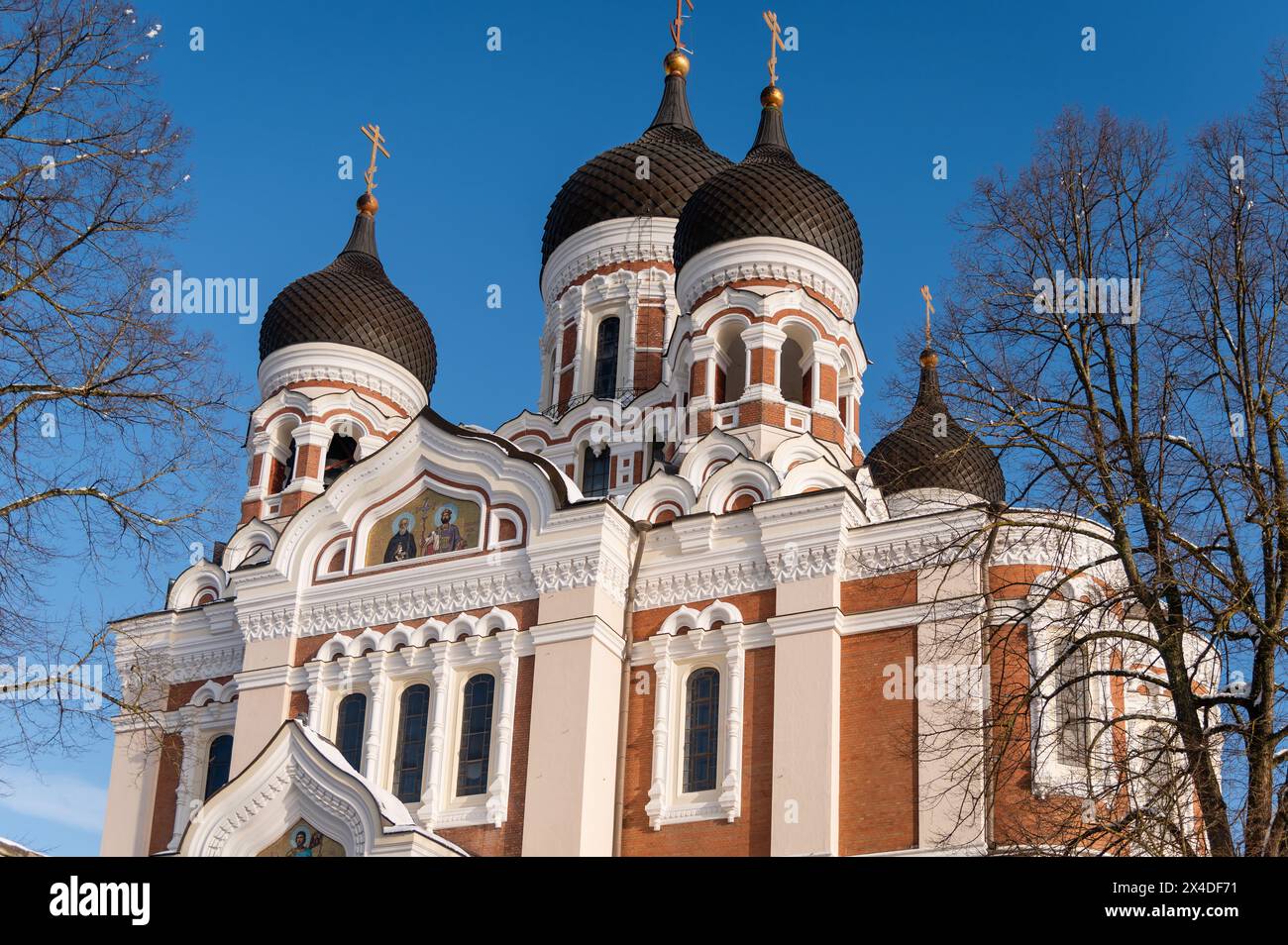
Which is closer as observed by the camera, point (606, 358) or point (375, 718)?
point (375, 718)

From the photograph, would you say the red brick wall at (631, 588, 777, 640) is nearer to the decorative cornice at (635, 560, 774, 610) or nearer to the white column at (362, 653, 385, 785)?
the decorative cornice at (635, 560, 774, 610)

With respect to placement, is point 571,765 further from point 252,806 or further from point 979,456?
point 979,456

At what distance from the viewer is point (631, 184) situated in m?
23.6

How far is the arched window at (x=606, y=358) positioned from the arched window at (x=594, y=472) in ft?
4.52

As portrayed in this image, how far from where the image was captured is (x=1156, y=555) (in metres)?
9.44

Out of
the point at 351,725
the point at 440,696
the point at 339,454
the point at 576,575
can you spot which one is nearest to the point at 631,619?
the point at 576,575

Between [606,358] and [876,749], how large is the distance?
8.80 m

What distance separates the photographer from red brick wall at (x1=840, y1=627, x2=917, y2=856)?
50.5 ft

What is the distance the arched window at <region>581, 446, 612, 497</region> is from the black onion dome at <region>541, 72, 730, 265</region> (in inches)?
160

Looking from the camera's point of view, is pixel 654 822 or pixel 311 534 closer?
pixel 654 822

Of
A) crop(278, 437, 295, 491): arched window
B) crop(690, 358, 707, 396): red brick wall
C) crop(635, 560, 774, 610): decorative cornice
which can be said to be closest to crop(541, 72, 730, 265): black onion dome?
crop(690, 358, 707, 396): red brick wall

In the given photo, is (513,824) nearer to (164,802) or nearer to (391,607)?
(391,607)
